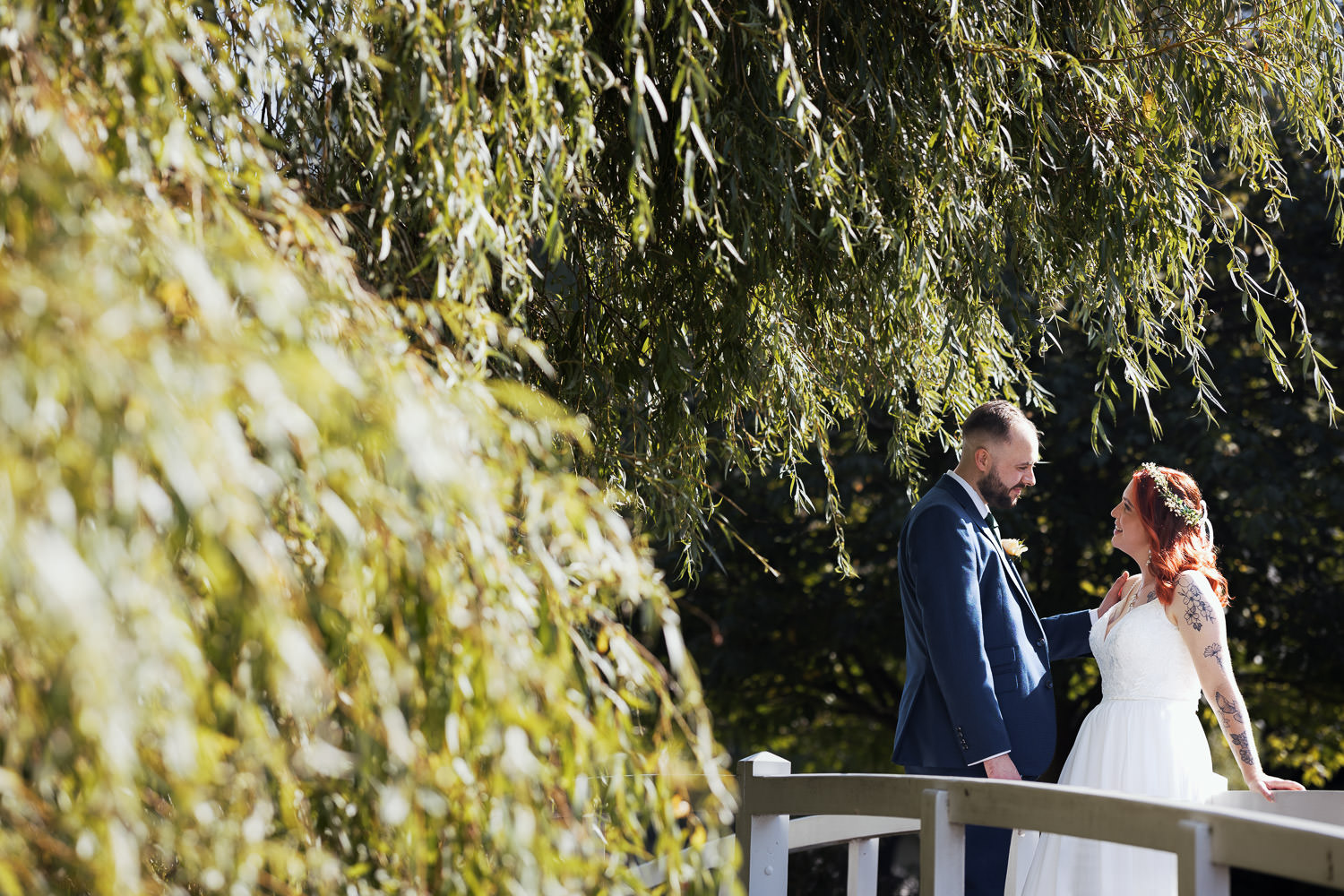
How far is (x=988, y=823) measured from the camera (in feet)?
6.66

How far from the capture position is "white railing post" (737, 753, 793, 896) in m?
2.67

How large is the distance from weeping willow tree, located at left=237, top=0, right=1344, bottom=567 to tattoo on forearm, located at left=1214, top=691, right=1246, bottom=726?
2.49 ft

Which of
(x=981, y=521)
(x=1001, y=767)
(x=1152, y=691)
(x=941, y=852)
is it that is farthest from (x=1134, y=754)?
(x=941, y=852)

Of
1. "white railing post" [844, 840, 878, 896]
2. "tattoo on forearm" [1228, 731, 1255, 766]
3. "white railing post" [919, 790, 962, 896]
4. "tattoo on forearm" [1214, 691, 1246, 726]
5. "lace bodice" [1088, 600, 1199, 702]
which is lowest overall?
"white railing post" [844, 840, 878, 896]

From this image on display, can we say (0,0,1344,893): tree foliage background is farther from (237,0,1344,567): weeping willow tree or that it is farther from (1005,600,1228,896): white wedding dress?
(1005,600,1228,896): white wedding dress

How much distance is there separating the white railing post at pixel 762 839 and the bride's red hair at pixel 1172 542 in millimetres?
1127

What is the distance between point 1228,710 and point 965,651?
0.63 meters

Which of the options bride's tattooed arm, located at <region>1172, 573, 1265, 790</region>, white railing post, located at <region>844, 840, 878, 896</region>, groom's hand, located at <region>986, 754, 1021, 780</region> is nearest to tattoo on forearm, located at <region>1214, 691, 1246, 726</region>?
bride's tattooed arm, located at <region>1172, 573, 1265, 790</region>

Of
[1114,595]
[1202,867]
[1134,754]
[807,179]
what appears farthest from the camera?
[1114,595]

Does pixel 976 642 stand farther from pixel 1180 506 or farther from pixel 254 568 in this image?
pixel 254 568

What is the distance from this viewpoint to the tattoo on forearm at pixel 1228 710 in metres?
2.88

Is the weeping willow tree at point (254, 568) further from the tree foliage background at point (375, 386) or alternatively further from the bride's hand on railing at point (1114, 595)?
the bride's hand on railing at point (1114, 595)

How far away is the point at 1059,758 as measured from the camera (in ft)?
28.5

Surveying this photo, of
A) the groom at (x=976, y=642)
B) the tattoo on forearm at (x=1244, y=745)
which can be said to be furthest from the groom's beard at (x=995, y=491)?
the tattoo on forearm at (x=1244, y=745)
